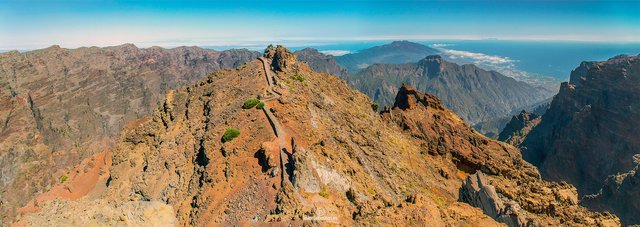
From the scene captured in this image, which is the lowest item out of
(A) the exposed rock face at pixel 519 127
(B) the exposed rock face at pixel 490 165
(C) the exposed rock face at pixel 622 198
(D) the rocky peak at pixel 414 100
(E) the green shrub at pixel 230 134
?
(A) the exposed rock face at pixel 519 127

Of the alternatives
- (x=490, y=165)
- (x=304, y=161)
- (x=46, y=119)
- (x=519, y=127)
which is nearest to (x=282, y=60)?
(x=304, y=161)

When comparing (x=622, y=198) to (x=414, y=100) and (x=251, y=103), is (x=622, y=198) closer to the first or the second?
(x=414, y=100)

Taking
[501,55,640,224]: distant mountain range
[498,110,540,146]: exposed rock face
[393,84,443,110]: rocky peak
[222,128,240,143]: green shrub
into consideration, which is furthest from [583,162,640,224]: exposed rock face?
[222,128,240,143]: green shrub

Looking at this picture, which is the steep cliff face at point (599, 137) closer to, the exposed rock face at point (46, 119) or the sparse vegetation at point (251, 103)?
the sparse vegetation at point (251, 103)

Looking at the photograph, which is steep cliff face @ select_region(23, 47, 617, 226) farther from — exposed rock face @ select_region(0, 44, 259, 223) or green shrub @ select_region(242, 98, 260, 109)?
exposed rock face @ select_region(0, 44, 259, 223)

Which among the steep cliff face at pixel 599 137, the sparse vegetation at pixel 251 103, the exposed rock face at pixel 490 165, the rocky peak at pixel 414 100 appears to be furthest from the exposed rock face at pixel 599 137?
the sparse vegetation at pixel 251 103

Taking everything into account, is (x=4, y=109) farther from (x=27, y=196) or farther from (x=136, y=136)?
(x=136, y=136)
